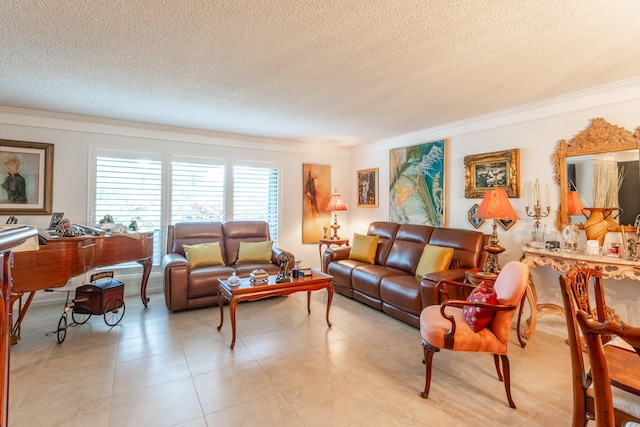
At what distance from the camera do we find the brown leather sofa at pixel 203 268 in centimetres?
360

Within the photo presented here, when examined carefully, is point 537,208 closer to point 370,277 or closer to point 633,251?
point 633,251

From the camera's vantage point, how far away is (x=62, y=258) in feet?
8.34

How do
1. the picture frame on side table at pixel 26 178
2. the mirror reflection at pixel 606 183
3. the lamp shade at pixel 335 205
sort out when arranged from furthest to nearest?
the lamp shade at pixel 335 205 < the picture frame on side table at pixel 26 178 < the mirror reflection at pixel 606 183

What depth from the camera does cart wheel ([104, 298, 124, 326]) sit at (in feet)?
10.4

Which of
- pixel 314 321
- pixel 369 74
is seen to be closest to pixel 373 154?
pixel 369 74

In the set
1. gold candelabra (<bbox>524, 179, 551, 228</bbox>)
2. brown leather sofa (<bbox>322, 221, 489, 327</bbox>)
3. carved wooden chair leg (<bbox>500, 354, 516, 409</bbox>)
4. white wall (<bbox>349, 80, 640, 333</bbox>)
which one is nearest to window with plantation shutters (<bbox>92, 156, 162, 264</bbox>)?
brown leather sofa (<bbox>322, 221, 489, 327</bbox>)

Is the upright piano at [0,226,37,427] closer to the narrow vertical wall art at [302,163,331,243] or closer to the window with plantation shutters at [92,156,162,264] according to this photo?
the window with plantation shutters at [92,156,162,264]

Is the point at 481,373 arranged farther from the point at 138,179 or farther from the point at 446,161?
the point at 138,179

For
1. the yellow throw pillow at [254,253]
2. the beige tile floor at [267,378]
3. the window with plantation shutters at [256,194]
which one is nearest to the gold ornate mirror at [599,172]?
the beige tile floor at [267,378]

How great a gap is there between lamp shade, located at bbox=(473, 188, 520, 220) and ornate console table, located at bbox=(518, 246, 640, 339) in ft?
1.49

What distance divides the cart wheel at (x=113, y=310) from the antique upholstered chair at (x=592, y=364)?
→ 12.4ft

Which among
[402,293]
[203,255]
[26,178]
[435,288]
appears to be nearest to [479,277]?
[435,288]

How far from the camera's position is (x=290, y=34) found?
2.09 metres

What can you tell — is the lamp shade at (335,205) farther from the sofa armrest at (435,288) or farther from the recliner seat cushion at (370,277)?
the sofa armrest at (435,288)
